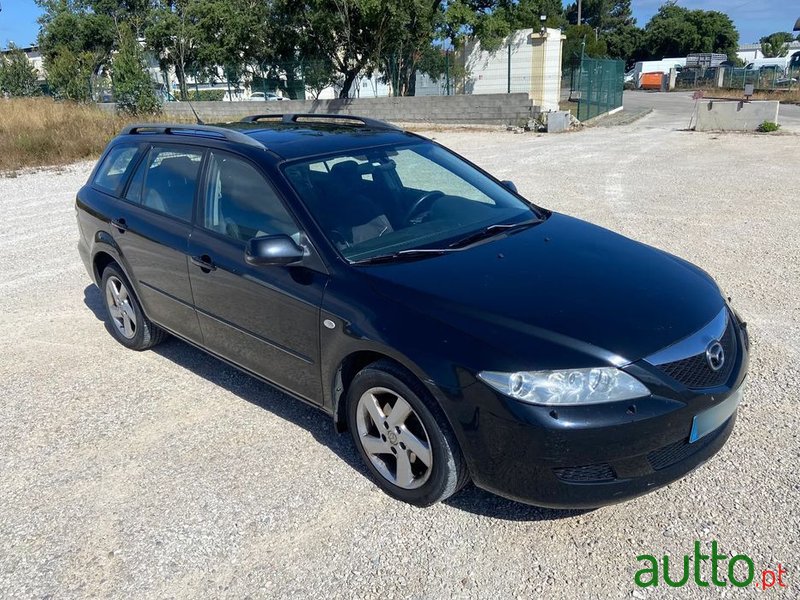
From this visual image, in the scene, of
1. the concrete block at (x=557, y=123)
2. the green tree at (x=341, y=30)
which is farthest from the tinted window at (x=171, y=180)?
the green tree at (x=341, y=30)

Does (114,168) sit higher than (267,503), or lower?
higher

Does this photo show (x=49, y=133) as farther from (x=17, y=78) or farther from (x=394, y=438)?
(x=17, y=78)

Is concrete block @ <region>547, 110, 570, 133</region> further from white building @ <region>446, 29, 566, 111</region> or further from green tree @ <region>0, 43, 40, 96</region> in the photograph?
green tree @ <region>0, 43, 40, 96</region>

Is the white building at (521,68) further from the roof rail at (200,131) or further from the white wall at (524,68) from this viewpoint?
the roof rail at (200,131)

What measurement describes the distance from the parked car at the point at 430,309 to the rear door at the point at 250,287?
0.01 meters

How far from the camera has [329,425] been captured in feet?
12.7

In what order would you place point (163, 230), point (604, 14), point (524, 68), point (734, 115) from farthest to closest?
1. point (604, 14)
2. point (524, 68)
3. point (734, 115)
4. point (163, 230)

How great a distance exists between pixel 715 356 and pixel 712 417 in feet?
0.85

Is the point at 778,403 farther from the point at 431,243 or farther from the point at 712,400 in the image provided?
the point at 431,243

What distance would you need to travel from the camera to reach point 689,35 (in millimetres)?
84312

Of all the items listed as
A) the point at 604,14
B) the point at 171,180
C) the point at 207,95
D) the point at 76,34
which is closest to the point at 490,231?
the point at 171,180

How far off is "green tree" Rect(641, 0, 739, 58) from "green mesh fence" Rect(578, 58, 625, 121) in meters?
65.3

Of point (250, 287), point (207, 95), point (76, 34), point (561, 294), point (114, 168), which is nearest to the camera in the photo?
point (561, 294)

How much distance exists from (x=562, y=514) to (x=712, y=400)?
2.75ft
